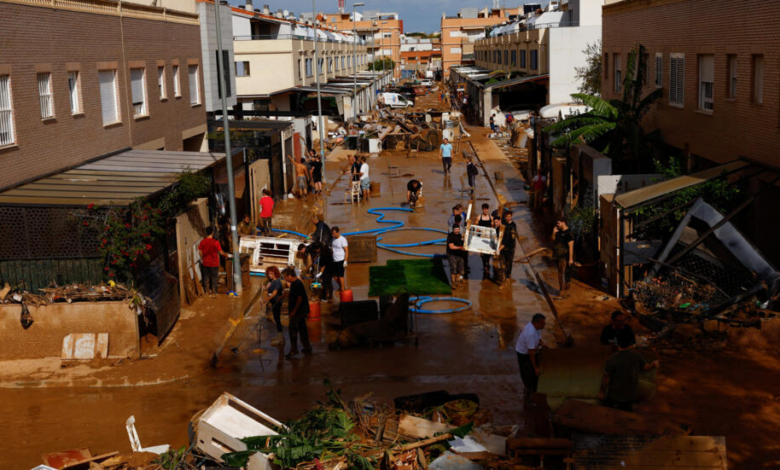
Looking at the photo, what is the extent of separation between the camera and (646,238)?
55.4ft

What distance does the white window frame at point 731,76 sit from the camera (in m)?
19.1

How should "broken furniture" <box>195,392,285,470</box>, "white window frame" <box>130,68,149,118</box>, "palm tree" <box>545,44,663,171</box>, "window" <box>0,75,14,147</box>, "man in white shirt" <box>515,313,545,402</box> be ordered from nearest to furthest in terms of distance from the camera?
"broken furniture" <box>195,392,285,470</box>, "man in white shirt" <box>515,313,545,402</box>, "window" <box>0,75,14,147</box>, "palm tree" <box>545,44,663,171</box>, "white window frame" <box>130,68,149,118</box>

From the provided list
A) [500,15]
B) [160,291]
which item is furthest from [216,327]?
[500,15]

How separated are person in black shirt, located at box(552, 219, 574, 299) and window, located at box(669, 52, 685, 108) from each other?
7.40 metres

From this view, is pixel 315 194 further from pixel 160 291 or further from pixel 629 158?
pixel 160 291

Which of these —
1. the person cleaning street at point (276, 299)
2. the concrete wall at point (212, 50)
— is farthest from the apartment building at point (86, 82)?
the person cleaning street at point (276, 299)

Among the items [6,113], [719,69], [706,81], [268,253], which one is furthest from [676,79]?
[6,113]

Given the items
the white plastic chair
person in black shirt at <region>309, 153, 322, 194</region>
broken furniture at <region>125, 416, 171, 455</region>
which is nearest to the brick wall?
the white plastic chair

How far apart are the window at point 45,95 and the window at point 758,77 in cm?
1556

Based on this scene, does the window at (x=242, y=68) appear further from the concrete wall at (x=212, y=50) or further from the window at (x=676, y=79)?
the window at (x=676, y=79)

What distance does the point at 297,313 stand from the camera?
1444 centimetres

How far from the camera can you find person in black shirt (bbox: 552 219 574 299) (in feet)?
57.0

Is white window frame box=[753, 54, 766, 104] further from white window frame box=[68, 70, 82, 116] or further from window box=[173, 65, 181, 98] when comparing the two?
window box=[173, 65, 181, 98]

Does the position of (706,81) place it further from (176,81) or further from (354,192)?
(176,81)
